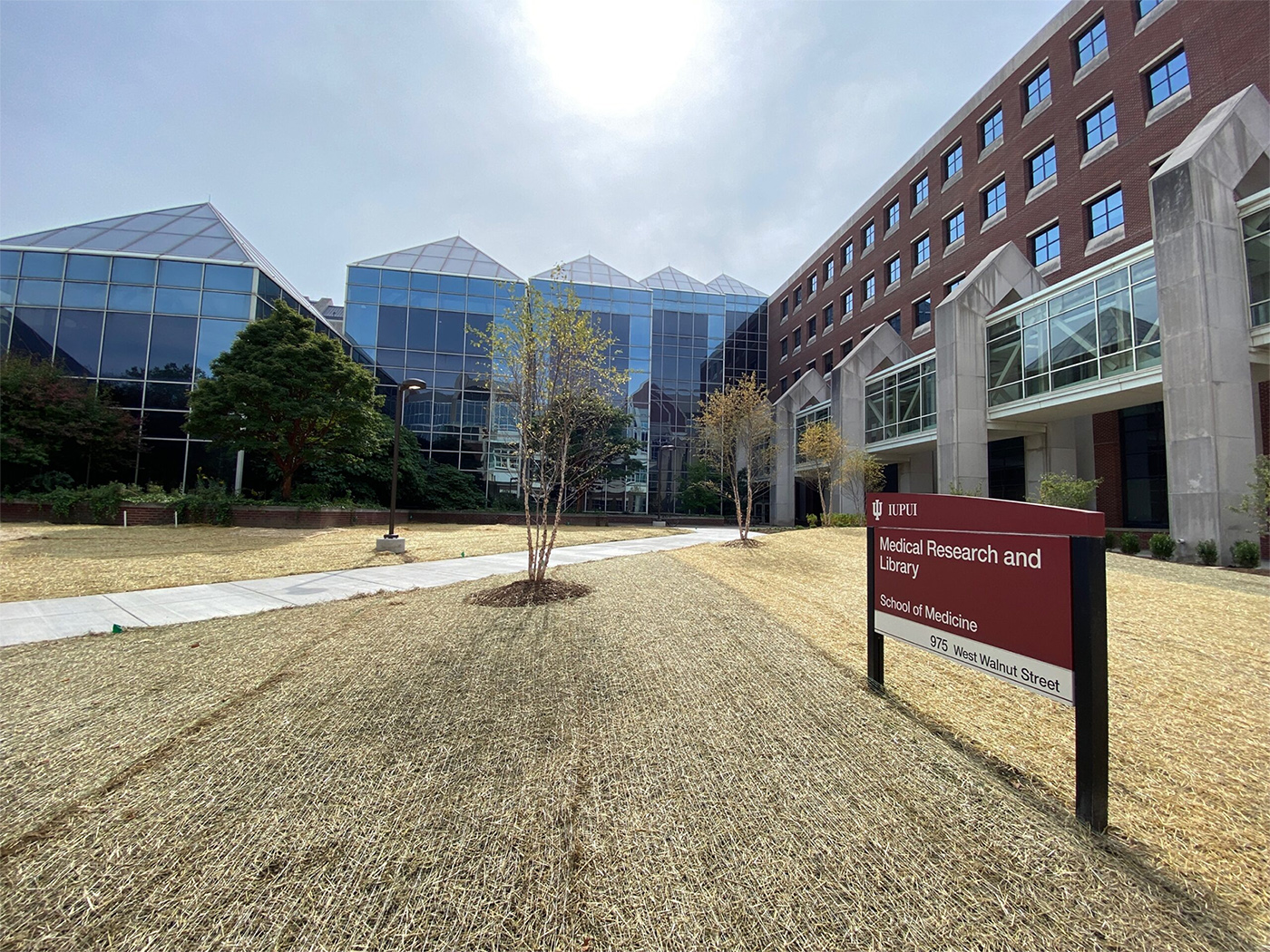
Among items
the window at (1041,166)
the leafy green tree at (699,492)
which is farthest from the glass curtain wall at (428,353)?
the window at (1041,166)

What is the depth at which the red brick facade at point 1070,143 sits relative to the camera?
15.6 m

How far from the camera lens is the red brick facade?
15.6 m

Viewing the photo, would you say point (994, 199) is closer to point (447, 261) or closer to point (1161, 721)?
point (1161, 721)

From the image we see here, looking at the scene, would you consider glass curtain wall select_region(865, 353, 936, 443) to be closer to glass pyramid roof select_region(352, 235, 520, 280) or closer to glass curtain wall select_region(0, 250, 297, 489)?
glass pyramid roof select_region(352, 235, 520, 280)

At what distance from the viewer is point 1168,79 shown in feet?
56.3

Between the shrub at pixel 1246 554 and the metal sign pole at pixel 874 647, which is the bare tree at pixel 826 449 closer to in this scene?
the shrub at pixel 1246 554

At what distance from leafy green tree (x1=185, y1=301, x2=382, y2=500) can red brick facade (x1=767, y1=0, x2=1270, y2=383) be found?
28355 millimetres

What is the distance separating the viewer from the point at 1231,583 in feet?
29.4

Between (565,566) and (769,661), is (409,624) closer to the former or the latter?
(769,661)

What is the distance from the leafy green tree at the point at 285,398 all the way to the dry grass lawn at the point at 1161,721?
19.4 metres

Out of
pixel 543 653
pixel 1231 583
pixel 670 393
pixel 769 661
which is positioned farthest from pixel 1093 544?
pixel 670 393

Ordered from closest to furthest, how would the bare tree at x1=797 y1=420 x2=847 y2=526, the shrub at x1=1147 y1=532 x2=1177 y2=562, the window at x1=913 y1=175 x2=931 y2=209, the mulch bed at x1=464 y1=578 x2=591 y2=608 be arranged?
1. the mulch bed at x1=464 y1=578 x2=591 y2=608
2. the shrub at x1=1147 y1=532 x2=1177 y2=562
3. the bare tree at x1=797 y1=420 x2=847 y2=526
4. the window at x1=913 y1=175 x2=931 y2=209

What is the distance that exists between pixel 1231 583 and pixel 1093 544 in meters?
10.7

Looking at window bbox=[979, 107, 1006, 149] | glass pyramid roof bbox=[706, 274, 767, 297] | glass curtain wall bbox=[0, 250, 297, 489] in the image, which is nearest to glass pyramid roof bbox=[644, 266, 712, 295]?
glass pyramid roof bbox=[706, 274, 767, 297]
